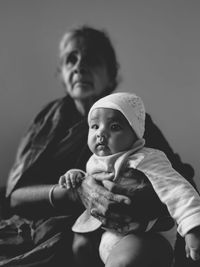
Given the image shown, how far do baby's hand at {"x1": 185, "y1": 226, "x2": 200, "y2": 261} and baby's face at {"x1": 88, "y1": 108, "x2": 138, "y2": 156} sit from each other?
0.93 feet

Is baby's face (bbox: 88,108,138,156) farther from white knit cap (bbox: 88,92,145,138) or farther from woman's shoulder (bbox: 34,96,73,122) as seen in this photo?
woman's shoulder (bbox: 34,96,73,122)

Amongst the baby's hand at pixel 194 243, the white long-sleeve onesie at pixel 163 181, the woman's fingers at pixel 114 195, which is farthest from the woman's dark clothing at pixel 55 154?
the baby's hand at pixel 194 243

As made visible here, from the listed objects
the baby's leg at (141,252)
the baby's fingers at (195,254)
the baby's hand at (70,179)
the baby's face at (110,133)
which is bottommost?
the baby's leg at (141,252)

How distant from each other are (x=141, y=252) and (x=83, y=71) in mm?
772

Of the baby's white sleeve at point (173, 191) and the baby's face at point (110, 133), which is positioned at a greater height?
the baby's face at point (110, 133)

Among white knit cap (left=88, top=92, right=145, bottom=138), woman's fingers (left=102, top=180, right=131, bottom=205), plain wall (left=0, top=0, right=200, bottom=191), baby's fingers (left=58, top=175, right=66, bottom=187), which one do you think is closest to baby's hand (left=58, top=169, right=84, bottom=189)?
baby's fingers (left=58, top=175, right=66, bottom=187)

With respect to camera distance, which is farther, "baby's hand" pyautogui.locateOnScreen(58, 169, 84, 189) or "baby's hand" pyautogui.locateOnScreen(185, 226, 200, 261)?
"baby's hand" pyautogui.locateOnScreen(58, 169, 84, 189)

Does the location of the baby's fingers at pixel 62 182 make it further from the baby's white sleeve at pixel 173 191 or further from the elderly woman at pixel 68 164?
the baby's white sleeve at pixel 173 191

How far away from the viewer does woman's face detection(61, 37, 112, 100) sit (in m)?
1.58

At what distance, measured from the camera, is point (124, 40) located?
1999 mm

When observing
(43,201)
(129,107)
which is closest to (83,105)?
(43,201)

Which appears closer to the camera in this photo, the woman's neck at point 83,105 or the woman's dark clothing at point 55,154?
the woman's dark clothing at point 55,154

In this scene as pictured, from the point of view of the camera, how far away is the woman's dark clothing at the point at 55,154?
4.36 ft

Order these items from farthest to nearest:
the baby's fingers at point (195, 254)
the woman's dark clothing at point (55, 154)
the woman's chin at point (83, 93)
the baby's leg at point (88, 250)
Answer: the woman's chin at point (83, 93)
the woman's dark clothing at point (55, 154)
the baby's leg at point (88, 250)
the baby's fingers at point (195, 254)
